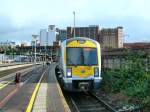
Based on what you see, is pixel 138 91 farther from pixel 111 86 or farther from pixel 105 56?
pixel 105 56

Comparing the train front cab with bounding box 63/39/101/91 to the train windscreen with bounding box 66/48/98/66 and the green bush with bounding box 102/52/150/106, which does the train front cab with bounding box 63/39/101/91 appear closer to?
the train windscreen with bounding box 66/48/98/66

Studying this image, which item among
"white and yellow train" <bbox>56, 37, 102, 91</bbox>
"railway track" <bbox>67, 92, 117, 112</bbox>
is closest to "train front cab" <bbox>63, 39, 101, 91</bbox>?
"white and yellow train" <bbox>56, 37, 102, 91</bbox>

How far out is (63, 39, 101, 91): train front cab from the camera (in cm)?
2517

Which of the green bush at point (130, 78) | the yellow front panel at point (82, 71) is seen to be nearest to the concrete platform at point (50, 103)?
the yellow front panel at point (82, 71)

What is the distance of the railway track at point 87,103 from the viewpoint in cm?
2048

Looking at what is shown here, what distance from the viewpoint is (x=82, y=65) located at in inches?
1004

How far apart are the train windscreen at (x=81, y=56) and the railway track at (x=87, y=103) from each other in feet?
6.85

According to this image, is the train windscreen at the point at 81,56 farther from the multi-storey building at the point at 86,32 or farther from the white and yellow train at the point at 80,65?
the multi-storey building at the point at 86,32

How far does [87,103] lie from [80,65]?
259 centimetres

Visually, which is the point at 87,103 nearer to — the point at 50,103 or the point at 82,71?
the point at 82,71

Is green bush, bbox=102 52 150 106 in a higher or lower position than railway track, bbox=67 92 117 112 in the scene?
higher

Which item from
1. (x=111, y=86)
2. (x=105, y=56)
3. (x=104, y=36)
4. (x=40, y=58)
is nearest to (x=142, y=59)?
(x=111, y=86)

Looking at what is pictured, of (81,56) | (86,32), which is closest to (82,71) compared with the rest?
(81,56)

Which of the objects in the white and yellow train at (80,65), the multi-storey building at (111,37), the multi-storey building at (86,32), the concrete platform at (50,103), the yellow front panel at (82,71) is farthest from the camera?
the multi-storey building at (111,37)
